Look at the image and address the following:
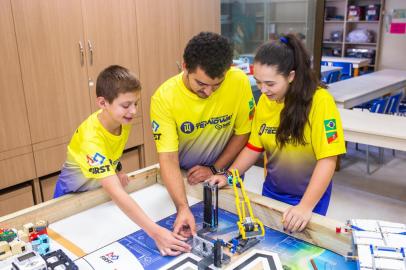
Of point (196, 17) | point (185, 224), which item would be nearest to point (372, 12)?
point (196, 17)

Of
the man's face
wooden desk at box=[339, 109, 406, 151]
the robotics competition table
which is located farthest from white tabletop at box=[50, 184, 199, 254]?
wooden desk at box=[339, 109, 406, 151]

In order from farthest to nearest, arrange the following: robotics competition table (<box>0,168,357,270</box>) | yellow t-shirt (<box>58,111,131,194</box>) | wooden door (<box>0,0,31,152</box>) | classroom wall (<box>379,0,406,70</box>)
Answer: classroom wall (<box>379,0,406,70</box>), wooden door (<box>0,0,31,152</box>), yellow t-shirt (<box>58,111,131,194</box>), robotics competition table (<box>0,168,357,270</box>)

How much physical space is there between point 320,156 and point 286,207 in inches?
8.7

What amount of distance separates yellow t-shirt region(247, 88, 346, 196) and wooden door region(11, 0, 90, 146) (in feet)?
5.91

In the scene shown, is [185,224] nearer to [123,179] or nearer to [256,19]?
[123,179]

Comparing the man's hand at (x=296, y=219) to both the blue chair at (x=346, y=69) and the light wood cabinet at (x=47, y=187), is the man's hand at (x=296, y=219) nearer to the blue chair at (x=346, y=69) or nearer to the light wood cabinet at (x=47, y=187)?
the light wood cabinet at (x=47, y=187)

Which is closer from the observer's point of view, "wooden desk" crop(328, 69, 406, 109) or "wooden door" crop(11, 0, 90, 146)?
"wooden door" crop(11, 0, 90, 146)

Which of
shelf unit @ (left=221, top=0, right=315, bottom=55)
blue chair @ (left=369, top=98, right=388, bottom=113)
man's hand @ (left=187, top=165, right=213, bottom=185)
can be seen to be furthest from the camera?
shelf unit @ (left=221, top=0, right=315, bottom=55)

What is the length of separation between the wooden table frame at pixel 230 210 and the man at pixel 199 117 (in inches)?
6.2

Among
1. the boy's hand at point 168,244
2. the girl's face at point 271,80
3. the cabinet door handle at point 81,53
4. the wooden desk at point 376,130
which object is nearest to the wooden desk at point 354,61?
the wooden desk at point 376,130

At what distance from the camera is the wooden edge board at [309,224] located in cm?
119

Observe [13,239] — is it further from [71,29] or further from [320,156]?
[71,29]

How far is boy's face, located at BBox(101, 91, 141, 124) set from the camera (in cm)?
151

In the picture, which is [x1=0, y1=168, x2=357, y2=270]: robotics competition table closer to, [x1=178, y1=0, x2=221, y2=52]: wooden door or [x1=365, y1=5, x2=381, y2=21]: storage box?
[x1=178, y1=0, x2=221, y2=52]: wooden door
